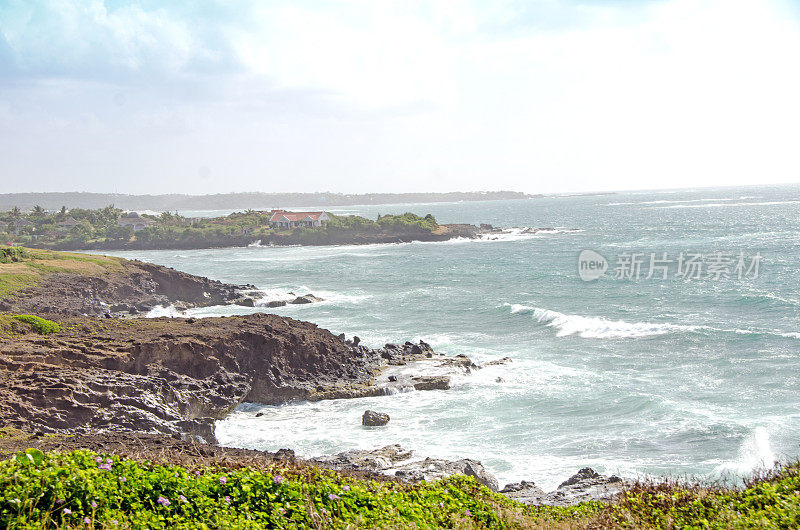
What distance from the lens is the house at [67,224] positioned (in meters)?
111

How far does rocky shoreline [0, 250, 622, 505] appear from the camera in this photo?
14.7 m

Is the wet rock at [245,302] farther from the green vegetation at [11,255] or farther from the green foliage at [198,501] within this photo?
the green foliage at [198,501]

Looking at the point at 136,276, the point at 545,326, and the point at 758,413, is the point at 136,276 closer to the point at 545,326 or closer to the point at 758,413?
the point at 545,326

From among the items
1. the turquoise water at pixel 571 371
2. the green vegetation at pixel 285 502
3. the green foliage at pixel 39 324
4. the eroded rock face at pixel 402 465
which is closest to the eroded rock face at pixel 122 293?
the turquoise water at pixel 571 371

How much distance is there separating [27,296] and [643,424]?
33475 millimetres

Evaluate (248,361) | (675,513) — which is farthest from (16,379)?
(675,513)

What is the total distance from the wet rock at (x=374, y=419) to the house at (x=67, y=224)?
10601cm

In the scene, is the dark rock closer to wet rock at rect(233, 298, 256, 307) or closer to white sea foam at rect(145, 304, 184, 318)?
wet rock at rect(233, 298, 256, 307)

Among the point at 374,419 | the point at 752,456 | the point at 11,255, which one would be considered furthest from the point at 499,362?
the point at 11,255

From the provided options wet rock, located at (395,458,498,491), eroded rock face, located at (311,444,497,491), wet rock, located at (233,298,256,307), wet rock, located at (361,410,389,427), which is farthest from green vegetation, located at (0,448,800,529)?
wet rock, located at (233,298,256,307)

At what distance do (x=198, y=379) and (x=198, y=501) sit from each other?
14.4 meters

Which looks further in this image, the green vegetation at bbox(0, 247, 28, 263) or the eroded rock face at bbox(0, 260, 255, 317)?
the green vegetation at bbox(0, 247, 28, 263)

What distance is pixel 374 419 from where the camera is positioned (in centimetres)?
1969

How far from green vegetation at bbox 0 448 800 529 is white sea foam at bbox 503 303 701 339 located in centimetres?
2200
